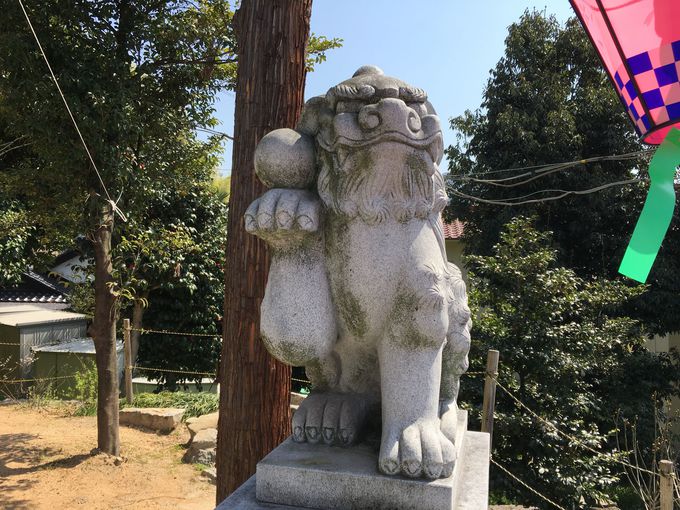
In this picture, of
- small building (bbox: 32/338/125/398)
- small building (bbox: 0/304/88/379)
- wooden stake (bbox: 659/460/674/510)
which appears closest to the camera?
wooden stake (bbox: 659/460/674/510)

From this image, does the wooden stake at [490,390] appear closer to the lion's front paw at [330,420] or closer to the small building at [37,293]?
the lion's front paw at [330,420]

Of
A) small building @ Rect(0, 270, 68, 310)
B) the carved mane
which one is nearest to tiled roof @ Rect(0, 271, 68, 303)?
small building @ Rect(0, 270, 68, 310)

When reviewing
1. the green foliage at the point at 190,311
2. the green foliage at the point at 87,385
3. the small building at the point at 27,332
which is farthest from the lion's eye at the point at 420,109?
the small building at the point at 27,332

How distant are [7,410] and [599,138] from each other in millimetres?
8812

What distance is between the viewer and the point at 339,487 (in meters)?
1.51

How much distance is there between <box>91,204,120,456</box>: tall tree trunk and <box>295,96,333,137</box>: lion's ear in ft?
13.5

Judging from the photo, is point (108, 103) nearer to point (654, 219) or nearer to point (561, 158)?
point (654, 219)

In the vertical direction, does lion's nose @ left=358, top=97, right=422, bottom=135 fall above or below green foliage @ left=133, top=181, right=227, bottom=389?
above

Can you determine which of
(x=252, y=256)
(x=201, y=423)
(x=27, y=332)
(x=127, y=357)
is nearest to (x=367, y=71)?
(x=252, y=256)

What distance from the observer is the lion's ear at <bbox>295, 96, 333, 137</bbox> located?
166cm

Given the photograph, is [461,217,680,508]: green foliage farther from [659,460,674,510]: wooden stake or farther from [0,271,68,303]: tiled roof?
[0,271,68,303]: tiled roof

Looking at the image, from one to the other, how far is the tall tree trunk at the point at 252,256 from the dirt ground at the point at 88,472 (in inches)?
78.3

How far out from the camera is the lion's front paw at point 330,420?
1.71m

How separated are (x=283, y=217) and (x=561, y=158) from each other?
7.32 metres
